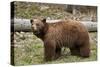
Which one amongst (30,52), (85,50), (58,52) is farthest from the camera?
(85,50)

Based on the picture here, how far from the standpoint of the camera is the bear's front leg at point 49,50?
249 cm

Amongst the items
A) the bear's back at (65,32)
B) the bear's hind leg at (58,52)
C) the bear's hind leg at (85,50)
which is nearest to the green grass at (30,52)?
the bear's hind leg at (58,52)

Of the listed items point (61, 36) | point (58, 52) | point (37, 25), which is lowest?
point (58, 52)

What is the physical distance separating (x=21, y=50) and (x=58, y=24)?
594mm

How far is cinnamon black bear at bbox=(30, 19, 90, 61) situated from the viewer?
2.47 metres

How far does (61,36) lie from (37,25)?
A: 36 cm

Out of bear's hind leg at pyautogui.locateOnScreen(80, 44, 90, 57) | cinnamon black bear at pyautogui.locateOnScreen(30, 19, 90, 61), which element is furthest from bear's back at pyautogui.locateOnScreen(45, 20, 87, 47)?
bear's hind leg at pyautogui.locateOnScreen(80, 44, 90, 57)

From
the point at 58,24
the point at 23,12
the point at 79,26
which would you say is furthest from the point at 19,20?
the point at 79,26

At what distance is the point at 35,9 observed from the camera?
244 cm

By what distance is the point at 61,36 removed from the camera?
101 inches

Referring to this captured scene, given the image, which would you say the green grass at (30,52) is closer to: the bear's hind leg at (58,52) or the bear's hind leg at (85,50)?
the bear's hind leg at (58,52)

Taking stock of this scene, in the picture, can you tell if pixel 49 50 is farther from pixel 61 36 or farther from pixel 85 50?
pixel 85 50

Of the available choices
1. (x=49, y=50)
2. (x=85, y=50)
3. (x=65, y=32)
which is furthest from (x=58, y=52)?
(x=85, y=50)
